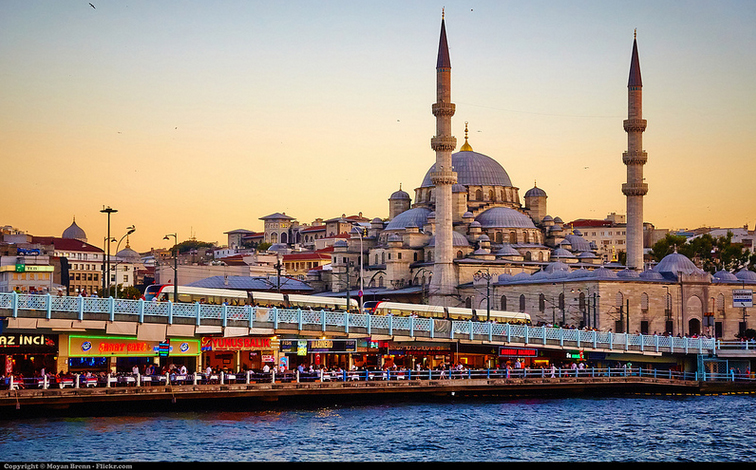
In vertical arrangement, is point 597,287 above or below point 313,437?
above

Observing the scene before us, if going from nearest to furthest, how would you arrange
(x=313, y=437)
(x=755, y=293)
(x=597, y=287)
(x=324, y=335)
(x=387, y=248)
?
(x=313, y=437) < (x=324, y=335) < (x=597, y=287) < (x=755, y=293) < (x=387, y=248)

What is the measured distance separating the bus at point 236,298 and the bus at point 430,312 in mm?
996

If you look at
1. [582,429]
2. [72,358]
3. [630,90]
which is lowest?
[582,429]

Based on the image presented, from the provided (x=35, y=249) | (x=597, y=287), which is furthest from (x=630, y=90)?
(x=35, y=249)

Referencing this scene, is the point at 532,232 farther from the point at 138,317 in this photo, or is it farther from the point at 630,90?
the point at 138,317

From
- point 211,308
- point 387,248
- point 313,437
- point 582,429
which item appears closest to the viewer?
point 313,437

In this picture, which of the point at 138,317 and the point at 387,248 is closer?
the point at 138,317

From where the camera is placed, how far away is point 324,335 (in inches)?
1592

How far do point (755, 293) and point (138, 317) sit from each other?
50336 mm

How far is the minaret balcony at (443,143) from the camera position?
72375mm

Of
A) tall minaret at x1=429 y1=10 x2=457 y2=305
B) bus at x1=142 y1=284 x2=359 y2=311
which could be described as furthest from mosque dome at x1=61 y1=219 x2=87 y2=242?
bus at x1=142 y1=284 x2=359 y2=311

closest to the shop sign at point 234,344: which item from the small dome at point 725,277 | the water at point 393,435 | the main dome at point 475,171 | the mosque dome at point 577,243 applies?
the water at point 393,435

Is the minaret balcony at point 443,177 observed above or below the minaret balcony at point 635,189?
above

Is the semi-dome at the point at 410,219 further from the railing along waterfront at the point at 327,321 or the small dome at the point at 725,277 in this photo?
the railing along waterfront at the point at 327,321
